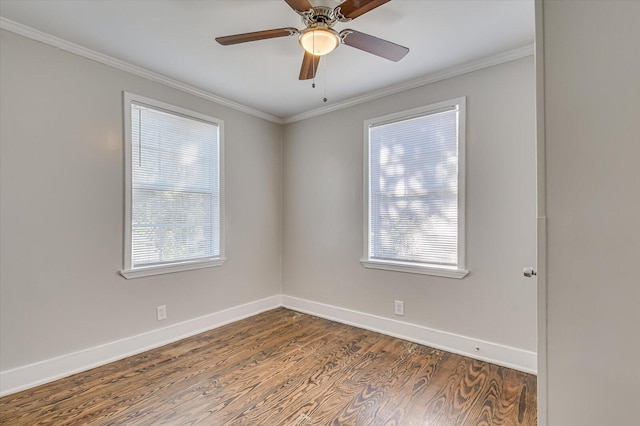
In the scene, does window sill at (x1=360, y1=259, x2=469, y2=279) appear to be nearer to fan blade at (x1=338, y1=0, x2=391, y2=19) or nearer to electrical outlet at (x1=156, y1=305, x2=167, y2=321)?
electrical outlet at (x1=156, y1=305, x2=167, y2=321)

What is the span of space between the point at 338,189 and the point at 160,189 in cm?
185

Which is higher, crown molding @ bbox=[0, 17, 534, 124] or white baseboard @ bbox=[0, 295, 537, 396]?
crown molding @ bbox=[0, 17, 534, 124]

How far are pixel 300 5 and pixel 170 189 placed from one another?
2.11 meters

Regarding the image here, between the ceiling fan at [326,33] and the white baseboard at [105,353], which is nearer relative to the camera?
the ceiling fan at [326,33]

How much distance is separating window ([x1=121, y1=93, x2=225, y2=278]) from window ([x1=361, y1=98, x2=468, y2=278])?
1690 millimetres

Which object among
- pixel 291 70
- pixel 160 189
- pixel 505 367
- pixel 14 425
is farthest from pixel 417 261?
pixel 14 425

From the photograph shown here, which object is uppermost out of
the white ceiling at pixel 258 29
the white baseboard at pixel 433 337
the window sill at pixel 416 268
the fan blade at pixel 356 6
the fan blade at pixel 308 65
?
the white ceiling at pixel 258 29

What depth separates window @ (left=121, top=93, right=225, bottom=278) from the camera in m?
2.66

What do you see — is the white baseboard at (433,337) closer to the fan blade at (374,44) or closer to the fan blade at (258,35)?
the fan blade at (374,44)

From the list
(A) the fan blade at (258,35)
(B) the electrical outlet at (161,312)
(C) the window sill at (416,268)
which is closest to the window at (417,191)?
(C) the window sill at (416,268)

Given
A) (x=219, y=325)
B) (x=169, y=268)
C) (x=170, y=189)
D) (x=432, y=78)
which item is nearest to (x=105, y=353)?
(x=169, y=268)

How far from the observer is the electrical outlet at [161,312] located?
9.24 ft

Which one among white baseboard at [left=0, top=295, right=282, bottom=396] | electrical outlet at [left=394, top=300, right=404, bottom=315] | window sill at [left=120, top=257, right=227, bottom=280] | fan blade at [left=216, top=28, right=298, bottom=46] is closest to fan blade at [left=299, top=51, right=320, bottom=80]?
fan blade at [left=216, top=28, right=298, bottom=46]

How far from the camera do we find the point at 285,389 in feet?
6.87
